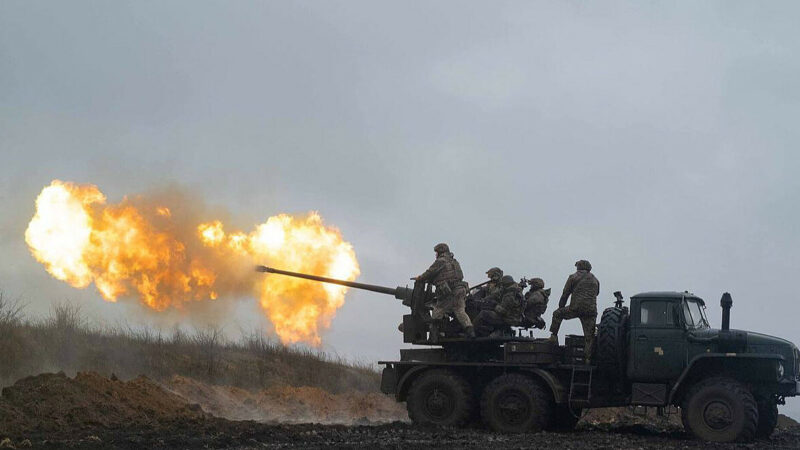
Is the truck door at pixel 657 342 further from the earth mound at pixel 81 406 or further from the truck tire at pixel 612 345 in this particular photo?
the earth mound at pixel 81 406

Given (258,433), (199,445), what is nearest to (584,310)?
(258,433)

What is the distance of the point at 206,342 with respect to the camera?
104 ft

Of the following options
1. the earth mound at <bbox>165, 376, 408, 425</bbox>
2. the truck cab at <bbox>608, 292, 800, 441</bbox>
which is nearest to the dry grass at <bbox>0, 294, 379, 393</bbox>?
the earth mound at <bbox>165, 376, 408, 425</bbox>

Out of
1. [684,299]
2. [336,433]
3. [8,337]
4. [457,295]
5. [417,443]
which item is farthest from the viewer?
[8,337]

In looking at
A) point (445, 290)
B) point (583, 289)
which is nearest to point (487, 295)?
point (445, 290)

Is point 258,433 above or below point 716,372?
below

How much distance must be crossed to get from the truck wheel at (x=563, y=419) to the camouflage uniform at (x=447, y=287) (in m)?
2.75

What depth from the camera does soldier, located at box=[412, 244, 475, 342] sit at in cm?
2152

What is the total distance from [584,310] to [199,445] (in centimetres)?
867

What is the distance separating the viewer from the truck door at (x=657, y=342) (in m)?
19.5

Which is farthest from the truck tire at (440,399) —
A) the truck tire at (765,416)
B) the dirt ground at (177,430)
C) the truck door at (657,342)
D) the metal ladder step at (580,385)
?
the truck tire at (765,416)

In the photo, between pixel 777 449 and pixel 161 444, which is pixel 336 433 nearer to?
pixel 161 444

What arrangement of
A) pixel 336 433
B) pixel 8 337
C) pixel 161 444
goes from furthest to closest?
pixel 8 337
pixel 336 433
pixel 161 444

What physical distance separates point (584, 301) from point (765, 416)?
4285mm
